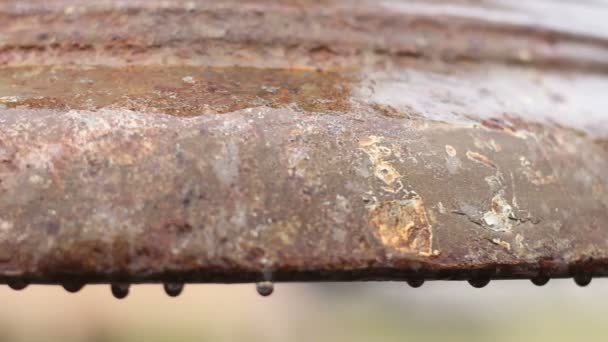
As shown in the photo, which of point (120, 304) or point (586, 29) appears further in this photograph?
point (120, 304)

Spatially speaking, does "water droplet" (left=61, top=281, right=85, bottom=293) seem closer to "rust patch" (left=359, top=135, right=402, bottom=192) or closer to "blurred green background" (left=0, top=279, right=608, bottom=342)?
"rust patch" (left=359, top=135, right=402, bottom=192)

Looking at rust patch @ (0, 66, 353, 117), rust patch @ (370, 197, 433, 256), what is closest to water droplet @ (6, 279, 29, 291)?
rust patch @ (0, 66, 353, 117)

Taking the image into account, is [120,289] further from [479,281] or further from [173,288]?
[479,281]

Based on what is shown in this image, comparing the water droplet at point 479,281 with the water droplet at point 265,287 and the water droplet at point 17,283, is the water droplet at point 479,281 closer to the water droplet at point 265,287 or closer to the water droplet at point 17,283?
the water droplet at point 265,287

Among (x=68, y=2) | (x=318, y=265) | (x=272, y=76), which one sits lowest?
(x=318, y=265)

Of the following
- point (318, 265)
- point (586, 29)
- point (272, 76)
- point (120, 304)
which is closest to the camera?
point (318, 265)

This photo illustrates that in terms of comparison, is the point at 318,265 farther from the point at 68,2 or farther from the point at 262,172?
the point at 68,2

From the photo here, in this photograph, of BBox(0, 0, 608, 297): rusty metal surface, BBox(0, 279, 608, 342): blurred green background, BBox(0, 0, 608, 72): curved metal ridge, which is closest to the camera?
BBox(0, 0, 608, 297): rusty metal surface

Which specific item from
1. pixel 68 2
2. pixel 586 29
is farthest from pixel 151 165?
pixel 586 29
